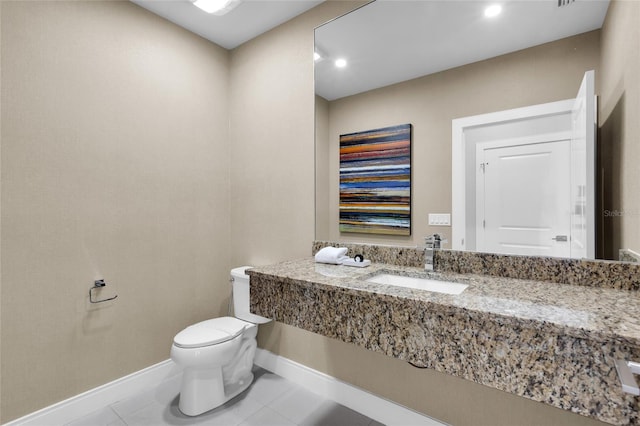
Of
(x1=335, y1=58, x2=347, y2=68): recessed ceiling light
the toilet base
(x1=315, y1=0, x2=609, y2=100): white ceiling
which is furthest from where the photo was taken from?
(x1=335, y1=58, x2=347, y2=68): recessed ceiling light

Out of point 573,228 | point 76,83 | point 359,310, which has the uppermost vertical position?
point 76,83

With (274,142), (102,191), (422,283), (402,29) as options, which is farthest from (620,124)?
(102,191)

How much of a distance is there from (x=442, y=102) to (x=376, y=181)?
537 millimetres

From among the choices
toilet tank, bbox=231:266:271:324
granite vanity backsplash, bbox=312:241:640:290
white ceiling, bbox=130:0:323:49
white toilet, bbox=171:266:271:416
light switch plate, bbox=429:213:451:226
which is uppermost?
white ceiling, bbox=130:0:323:49

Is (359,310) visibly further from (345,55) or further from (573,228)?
(345,55)

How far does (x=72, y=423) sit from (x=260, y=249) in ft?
4.74

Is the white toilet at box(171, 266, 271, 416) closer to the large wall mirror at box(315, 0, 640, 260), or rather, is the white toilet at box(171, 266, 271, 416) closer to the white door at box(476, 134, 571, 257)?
the large wall mirror at box(315, 0, 640, 260)

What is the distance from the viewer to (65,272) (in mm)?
1747

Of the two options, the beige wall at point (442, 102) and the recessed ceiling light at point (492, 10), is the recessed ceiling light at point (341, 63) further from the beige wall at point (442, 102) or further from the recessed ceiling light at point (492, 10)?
the recessed ceiling light at point (492, 10)

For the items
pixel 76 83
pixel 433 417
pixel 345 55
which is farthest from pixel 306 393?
pixel 76 83

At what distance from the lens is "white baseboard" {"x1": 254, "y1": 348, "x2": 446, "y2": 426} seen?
5.46 ft

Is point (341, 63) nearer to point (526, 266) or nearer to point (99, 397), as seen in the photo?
point (526, 266)

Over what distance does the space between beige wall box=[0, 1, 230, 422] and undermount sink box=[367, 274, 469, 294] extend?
154 cm

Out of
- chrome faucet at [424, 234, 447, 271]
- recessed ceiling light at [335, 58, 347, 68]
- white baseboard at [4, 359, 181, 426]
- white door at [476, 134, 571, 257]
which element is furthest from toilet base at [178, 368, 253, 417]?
recessed ceiling light at [335, 58, 347, 68]
